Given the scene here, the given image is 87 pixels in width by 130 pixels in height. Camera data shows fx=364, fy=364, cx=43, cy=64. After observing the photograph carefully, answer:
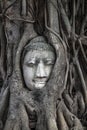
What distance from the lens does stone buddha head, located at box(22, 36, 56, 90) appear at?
2.93 m

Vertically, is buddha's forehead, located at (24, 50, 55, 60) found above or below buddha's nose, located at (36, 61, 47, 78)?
above

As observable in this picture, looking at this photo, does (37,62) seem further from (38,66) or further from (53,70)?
(53,70)

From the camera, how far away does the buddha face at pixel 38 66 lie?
9.61ft

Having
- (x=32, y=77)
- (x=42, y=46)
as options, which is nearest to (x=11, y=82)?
(x=32, y=77)

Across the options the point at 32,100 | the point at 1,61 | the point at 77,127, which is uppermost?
the point at 1,61

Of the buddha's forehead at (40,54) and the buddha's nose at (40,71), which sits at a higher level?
the buddha's forehead at (40,54)

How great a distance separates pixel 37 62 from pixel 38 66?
0.13 ft

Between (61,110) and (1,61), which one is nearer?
(61,110)

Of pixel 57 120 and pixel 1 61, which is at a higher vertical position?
→ pixel 1 61

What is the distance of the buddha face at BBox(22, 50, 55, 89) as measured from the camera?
115 inches

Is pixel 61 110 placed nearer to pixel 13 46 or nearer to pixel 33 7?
pixel 13 46

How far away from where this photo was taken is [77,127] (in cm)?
288

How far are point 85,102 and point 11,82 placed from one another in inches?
25.0

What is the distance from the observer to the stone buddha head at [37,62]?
9.62 ft
